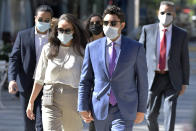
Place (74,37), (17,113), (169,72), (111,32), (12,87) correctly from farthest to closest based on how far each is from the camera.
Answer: (17,113) → (169,72) → (12,87) → (74,37) → (111,32)

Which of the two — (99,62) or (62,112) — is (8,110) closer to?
(62,112)

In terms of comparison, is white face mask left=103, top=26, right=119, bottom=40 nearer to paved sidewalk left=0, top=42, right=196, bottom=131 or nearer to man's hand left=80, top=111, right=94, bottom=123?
man's hand left=80, top=111, right=94, bottom=123

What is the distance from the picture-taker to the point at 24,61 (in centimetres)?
630

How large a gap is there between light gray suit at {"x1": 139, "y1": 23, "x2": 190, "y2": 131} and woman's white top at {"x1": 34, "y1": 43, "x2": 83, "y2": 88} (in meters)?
1.58

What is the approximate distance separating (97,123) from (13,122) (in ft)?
17.1

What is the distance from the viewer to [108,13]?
16.0 feet

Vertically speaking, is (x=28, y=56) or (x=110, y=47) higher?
(x=110, y=47)

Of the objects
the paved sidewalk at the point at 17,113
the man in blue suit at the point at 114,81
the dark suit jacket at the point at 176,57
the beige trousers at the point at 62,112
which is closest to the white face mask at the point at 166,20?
the dark suit jacket at the point at 176,57

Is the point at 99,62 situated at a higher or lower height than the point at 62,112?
higher

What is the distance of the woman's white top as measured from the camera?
210 inches

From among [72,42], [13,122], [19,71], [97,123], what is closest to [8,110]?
[13,122]

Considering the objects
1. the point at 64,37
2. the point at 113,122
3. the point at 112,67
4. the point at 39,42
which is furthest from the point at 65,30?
the point at 113,122

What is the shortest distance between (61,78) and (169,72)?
1817mm

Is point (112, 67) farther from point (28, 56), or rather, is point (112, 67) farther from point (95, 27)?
point (95, 27)
